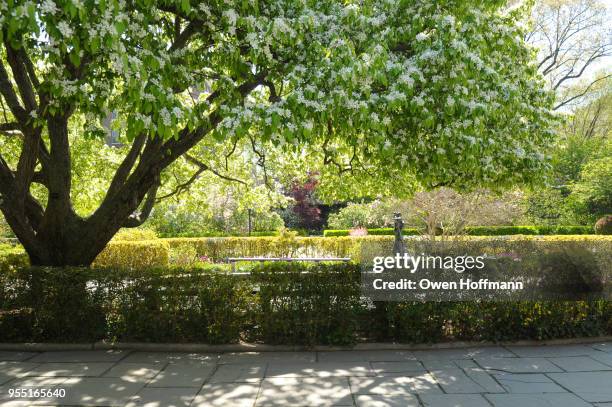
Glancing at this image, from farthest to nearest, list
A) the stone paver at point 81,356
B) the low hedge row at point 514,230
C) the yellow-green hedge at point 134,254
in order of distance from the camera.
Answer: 1. the low hedge row at point 514,230
2. the yellow-green hedge at point 134,254
3. the stone paver at point 81,356

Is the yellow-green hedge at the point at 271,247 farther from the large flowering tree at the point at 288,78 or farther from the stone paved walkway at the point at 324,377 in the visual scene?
the stone paved walkway at the point at 324,377

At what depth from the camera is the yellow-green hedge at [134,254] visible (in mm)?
13734

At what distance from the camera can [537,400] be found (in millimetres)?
4328

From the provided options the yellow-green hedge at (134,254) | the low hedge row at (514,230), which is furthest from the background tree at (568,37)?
the yellow-green hedge at (134,254)

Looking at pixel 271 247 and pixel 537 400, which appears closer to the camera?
pixel 537 400

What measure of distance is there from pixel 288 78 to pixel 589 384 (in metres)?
4.33

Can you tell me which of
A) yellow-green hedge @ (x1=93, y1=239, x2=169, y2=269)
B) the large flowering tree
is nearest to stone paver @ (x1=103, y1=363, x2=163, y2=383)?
the large flowering tree

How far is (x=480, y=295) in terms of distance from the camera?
6.21 m

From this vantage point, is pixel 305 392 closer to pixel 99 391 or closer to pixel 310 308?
pixel 310 308

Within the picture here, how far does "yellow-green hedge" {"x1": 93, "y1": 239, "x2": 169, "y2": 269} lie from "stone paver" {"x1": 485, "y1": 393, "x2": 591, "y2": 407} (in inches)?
433

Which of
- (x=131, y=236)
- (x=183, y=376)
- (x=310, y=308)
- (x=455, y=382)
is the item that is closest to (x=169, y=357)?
(x=183, y=376)

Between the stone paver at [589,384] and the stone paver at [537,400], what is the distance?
0.49 feet

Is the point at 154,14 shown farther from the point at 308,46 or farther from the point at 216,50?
the point at 308,46

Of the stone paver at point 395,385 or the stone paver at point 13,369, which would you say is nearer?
the stone paver at point 395,385
